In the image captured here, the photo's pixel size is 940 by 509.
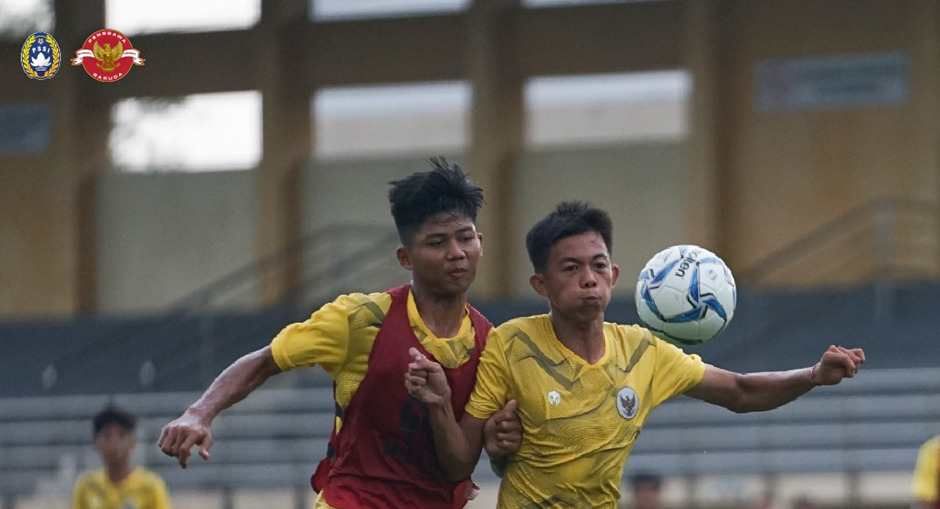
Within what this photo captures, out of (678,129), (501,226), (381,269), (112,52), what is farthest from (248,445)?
(112,52)

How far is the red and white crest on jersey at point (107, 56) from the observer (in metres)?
9.18

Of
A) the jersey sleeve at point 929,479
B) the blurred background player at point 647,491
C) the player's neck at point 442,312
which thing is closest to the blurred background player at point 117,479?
the blurred background player at point 647,491

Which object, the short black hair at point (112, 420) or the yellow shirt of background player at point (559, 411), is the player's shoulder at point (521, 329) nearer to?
the yellow shirt of background player at point (559, 411)

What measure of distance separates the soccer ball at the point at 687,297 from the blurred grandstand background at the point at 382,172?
9791mm

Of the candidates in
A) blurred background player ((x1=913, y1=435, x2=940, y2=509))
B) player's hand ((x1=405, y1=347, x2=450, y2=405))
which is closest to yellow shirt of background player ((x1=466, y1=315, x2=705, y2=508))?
player's hand ((x1=405, y1=347, x2=450, y2=405))

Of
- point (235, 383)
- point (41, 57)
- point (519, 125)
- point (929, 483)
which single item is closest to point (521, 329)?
point (235, 383)

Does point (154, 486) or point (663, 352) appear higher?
point (663, 352)

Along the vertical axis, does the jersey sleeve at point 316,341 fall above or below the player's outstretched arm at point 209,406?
above

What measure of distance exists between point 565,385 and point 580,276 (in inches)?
14.5

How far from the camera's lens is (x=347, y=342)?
6.40 m

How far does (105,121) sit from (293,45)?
2.55 m

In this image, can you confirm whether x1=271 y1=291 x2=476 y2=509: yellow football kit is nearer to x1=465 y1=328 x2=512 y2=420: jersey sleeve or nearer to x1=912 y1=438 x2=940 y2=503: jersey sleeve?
x1=465 y1=328 x2=512 y2=420: jersey sleeve

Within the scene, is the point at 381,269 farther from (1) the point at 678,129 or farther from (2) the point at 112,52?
(2) the point at 112,52

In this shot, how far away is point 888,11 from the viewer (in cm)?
1972
